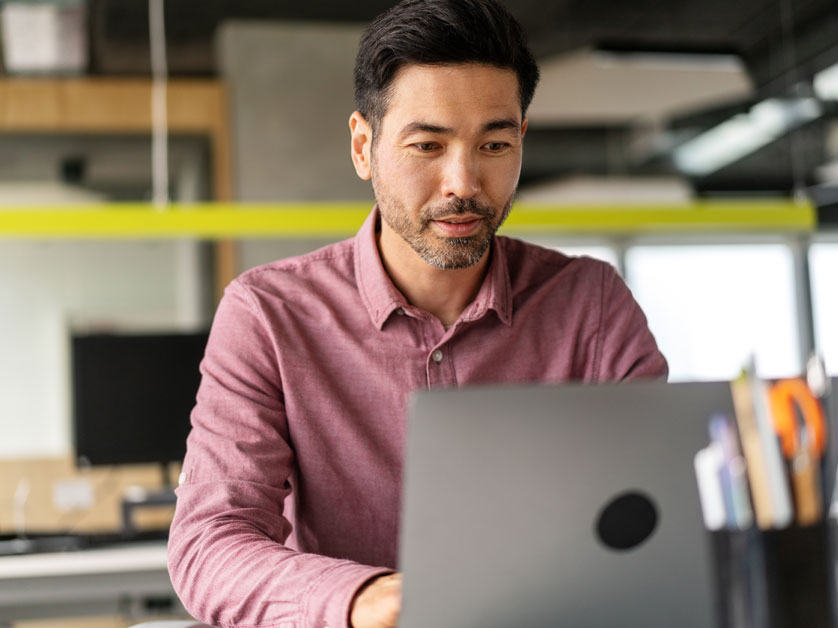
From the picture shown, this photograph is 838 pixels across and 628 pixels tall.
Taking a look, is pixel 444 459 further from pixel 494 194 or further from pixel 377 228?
pixel 377 228

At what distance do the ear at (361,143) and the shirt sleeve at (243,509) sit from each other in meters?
0.25

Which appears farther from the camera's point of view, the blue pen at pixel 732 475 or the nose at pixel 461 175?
the nose at pixel 461 175

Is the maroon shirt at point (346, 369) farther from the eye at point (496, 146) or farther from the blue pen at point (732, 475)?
the blue pen at point (732, 475)

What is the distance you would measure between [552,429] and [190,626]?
1.91 ft

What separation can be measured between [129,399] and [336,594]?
8.75 feet

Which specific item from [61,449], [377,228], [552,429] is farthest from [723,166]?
[552,429]

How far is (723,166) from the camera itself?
1123 cm

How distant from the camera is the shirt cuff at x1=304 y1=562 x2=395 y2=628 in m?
0.96

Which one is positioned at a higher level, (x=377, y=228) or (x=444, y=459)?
(x=377, y=228)

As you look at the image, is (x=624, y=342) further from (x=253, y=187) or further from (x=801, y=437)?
(x=253, y=187)

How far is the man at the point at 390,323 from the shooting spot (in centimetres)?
134

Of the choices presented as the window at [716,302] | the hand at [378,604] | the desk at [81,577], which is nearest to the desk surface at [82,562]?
the desk at [81,577]

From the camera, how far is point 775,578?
2.83 ft

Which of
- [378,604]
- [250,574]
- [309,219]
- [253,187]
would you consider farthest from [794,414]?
[253,187]
